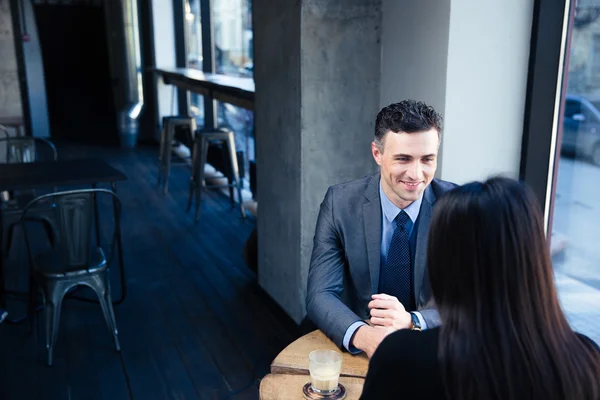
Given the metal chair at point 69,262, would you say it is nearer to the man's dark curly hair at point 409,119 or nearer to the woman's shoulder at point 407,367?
the man's dark curly hair at point 409,119

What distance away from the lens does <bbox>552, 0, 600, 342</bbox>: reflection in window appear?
2158 mm

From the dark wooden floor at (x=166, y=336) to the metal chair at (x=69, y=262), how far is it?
6.4 inches

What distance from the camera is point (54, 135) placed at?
956 centimetres

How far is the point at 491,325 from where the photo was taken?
2.98 ft

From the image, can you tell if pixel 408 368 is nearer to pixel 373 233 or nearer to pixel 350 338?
pixel 350 338

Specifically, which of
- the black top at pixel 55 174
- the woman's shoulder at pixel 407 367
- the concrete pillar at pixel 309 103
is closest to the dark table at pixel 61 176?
the black top at pixel 55 174

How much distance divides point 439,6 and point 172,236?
315 centimetres

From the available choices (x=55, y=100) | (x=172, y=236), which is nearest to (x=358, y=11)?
(x=172, y=236)

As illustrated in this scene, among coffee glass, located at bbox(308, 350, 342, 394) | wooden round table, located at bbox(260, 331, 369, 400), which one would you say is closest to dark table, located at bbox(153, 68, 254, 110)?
wooden round table, located at bbox(260, 331, 369, 400)

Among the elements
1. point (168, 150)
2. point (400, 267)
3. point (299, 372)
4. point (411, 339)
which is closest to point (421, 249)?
point (400, 267)

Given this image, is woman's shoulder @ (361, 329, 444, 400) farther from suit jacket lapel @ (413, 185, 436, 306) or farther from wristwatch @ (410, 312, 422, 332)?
suit jacket lapel @ (413, 185, 436, 306)

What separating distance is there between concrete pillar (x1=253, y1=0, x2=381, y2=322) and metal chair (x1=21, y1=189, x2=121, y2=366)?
0.93m

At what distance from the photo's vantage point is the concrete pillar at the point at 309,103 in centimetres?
267

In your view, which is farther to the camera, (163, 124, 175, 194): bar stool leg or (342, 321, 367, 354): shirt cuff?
(163, 124, 175, 194): bar stool leg
